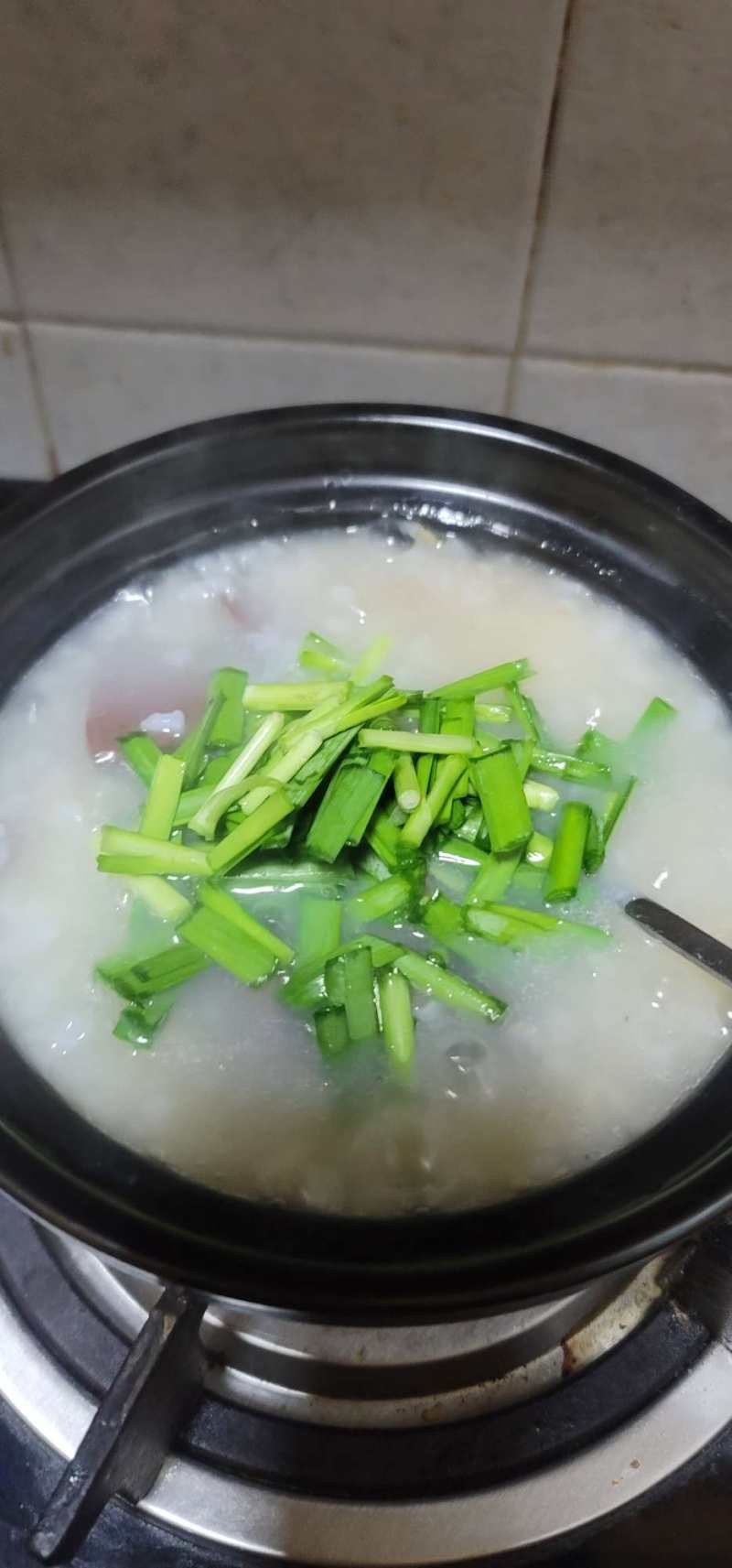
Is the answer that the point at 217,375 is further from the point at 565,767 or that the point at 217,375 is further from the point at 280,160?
the point at 565,767


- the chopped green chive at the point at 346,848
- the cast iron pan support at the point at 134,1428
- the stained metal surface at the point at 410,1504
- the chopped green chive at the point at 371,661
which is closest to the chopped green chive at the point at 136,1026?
the chopped green chive at the point at 346,848

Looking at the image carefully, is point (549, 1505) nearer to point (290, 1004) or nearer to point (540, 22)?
point (290, 1004)

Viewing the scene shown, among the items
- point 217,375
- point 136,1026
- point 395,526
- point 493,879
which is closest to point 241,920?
point 136,1026

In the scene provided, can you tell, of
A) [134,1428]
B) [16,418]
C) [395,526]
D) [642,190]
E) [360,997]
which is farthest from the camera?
[16,418]

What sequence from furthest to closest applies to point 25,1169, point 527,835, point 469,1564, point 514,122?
Result: point 514,122, point 527,835, point 469,1564, point 25,1169

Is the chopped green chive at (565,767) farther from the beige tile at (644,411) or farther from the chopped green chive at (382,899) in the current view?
the beige tile at (644,411)

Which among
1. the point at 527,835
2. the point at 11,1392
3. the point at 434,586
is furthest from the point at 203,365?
the point at 11,1392

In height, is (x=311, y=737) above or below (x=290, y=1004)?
above
